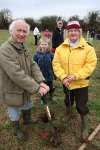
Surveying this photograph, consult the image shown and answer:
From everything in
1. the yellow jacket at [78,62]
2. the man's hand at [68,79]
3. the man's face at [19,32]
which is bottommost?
the man's hand at [68,79]

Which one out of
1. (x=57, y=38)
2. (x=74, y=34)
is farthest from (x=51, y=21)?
(x=74, y=34)

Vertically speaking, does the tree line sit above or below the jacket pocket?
below

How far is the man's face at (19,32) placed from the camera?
4.85m

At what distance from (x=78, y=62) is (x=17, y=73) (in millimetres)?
1045

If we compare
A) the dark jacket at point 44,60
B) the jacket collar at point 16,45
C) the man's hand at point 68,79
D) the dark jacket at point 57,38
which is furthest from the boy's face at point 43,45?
the dark jacket at point 57,38

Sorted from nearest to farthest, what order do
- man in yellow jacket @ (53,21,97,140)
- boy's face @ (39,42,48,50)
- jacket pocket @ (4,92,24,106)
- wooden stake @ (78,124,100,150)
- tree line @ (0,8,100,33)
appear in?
jacket pocket @ (4,92,24,106)
wooden stake @ (78,124,100,150)
man in yellow jacket @ (53,21,97,140)
boy's face @ (39,42,48,50)
tree line @ (0,8,100,33)

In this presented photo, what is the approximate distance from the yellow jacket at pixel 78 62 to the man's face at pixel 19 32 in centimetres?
82

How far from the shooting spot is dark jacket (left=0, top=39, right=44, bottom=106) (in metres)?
4.80

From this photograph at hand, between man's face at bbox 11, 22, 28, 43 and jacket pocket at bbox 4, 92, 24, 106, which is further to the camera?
jacket pocket at bbox 4, 92, 24, 106

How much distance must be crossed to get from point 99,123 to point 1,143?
1.89 meters

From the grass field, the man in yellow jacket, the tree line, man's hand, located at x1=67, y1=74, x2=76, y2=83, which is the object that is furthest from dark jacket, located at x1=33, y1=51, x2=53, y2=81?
the tree line

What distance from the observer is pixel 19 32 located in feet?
15.9

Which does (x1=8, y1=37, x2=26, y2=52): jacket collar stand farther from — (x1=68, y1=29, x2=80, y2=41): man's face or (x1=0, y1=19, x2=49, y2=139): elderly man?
(x1=68, y1=29, x2=80, y2=41): man's face

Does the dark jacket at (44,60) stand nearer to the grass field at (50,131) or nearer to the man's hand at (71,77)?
the grass field at (50,131)
